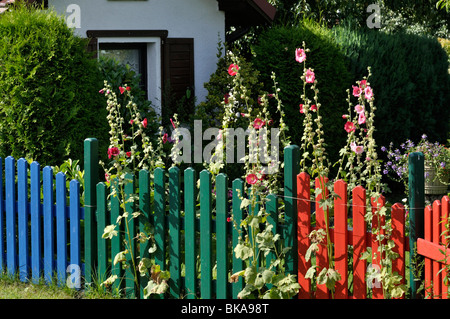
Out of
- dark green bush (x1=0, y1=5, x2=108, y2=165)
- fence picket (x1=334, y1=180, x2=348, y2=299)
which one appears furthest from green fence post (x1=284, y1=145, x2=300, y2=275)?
dark green bush (x1=0, y1=5, x2=108, y2=165)

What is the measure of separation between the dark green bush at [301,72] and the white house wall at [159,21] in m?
0.85

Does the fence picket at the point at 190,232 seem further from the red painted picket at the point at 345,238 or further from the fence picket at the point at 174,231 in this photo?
the red painted picket at the point at 345,238

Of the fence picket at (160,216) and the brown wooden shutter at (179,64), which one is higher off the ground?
the brown wooden shutter at (179,64)

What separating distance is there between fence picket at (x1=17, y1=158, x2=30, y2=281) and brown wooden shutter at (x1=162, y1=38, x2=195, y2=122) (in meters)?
4.50

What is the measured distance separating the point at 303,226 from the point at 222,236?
21.9 inches

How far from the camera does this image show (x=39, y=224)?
233 inches

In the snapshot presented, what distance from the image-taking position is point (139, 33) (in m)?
10.3

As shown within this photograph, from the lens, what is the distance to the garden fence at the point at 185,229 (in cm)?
464

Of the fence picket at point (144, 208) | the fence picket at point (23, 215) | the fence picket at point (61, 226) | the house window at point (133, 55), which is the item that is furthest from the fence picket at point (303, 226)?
the house window at point (133, 55)

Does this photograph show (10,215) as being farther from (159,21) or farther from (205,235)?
(159,21)

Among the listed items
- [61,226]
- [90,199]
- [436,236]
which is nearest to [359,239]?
[436,236]

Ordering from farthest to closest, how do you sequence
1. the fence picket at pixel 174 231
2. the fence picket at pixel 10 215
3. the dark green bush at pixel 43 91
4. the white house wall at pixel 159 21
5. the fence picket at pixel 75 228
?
the white house wall at pixel 159 21, the dark green bush at pixel 43 91, the fence picket at pixel 10 215, the fence picket at pixel 75 228, the fence picket at pixel 174 231

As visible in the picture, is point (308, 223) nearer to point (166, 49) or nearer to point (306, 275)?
point (306, 275)

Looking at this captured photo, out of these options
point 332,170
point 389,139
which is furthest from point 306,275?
point 389,139
